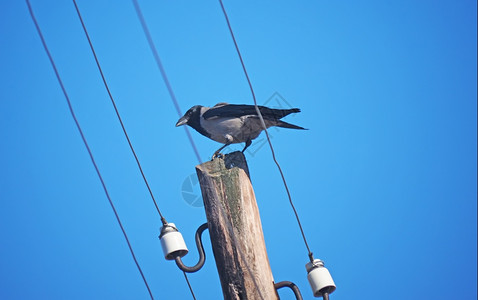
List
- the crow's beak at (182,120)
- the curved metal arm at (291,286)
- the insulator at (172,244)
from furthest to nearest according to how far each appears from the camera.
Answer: the crow's beak at (182,120)
the insulator at (172,244)
the curved metal arm at (291,286)

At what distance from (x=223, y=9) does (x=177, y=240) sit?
1864mm

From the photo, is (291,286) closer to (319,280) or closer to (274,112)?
(319,280)

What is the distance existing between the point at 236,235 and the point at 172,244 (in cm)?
67

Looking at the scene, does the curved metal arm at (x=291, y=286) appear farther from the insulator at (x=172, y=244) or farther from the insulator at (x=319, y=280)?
the insulator at (x=172, y=244)

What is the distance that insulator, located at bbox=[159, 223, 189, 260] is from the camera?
393 cm

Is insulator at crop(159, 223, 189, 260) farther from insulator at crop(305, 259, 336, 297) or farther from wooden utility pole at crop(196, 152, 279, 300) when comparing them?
insulator at crop(305, 259, 336, 297)

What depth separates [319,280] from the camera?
141 inches

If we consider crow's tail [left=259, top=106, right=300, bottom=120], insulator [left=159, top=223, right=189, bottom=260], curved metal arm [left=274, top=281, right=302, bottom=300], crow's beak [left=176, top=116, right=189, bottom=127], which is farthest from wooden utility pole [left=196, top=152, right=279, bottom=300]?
crow's beak [left=176, top=116, right=189, bottom=127]

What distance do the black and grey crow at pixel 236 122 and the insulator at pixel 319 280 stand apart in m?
2.08

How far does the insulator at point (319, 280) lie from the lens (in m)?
3.57

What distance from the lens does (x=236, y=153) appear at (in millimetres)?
4250

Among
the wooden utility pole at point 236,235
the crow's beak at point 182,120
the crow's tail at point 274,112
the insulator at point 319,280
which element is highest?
the crow's beak at point 182,120

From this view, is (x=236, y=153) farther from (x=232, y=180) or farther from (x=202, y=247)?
(x=202, y=247)

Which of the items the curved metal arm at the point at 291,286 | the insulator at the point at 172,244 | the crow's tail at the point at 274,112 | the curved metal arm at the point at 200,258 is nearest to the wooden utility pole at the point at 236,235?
the curved metal arm at the point at 291,286
